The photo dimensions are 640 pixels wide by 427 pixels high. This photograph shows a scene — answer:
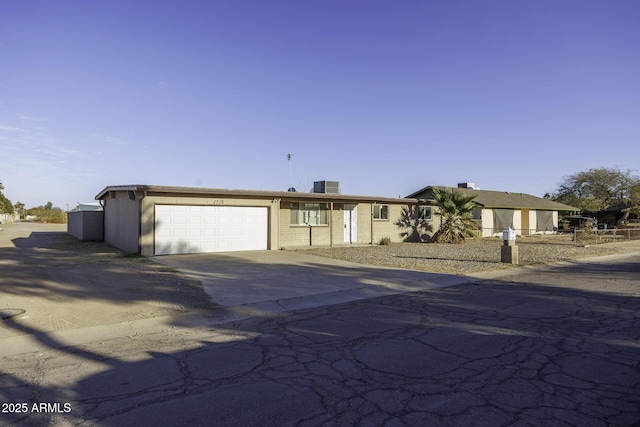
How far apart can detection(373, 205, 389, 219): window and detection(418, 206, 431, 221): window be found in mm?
2942

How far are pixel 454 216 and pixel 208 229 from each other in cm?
1470

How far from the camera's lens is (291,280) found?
39.3 ft

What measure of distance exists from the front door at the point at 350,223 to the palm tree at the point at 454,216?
5.42 metres

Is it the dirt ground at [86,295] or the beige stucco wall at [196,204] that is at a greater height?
the beige stucco wall at [196,204]

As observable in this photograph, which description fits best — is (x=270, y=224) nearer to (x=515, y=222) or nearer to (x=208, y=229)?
(x=208, y=229)

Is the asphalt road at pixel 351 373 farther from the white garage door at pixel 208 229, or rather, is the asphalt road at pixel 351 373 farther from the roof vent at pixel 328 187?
the roof vent at pixel 328 187

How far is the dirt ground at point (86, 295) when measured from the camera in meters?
7.62

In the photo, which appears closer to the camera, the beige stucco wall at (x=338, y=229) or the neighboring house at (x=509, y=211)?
the beige stucco wall at (x=338, y=229)

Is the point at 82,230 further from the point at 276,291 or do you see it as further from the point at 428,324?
the point at 428,324

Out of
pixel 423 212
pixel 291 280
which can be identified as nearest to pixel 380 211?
pixel 423 212

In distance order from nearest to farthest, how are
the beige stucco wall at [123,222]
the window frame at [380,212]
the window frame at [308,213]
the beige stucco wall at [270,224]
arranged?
the beige stucco wall at [270,224] → the beige stucco wall at [123,222] → the window frame at [308,213] → the window frame at [380,212]

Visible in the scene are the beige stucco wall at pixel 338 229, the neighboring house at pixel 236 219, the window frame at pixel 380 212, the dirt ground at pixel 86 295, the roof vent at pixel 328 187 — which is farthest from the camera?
the window frame at pixel 380 212

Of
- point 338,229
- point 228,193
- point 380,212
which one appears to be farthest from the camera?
point 380,212

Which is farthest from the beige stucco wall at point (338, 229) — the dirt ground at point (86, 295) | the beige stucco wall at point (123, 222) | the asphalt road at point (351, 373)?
the asphalt road at point (351, 373)
